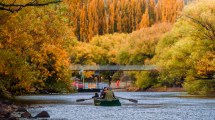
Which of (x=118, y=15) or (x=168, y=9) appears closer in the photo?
(x=168, y=9)

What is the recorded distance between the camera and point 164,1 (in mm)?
133250

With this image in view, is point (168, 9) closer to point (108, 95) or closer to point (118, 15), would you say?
point (118, 15)

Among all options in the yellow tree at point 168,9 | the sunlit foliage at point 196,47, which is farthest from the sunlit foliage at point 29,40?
the yellow tree at point 168,9

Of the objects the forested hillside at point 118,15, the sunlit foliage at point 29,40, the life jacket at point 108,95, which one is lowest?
the life jacket at point 108,95

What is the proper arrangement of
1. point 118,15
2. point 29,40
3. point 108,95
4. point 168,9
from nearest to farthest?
point 29,40 < point 108,95 < point 168,9 < point 118,15

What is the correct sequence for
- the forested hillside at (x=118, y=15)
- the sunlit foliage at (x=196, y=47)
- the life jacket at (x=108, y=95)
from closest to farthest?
1. the life jacket at (x=108, y=95)
2. the sunlit foliage at (x=196, y=47)
3. the forested hillside at (x=118, y=15)

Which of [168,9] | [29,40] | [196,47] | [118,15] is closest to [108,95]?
[29,40]

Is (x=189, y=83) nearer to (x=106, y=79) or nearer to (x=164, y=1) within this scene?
(x=106, y=79)

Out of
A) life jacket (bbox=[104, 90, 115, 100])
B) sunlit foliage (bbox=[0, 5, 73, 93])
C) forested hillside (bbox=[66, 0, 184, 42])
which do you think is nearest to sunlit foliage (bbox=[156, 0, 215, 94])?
life jacket (bbox=[104, 90, 115, 100])

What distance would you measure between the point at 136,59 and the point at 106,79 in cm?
2428

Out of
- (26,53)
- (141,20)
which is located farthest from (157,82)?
(26,53)

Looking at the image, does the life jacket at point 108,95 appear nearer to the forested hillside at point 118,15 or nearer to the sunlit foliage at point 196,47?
the sunlit foliage at point 196,47

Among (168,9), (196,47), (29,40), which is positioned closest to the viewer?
(29,40)

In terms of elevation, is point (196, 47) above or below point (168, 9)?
below
